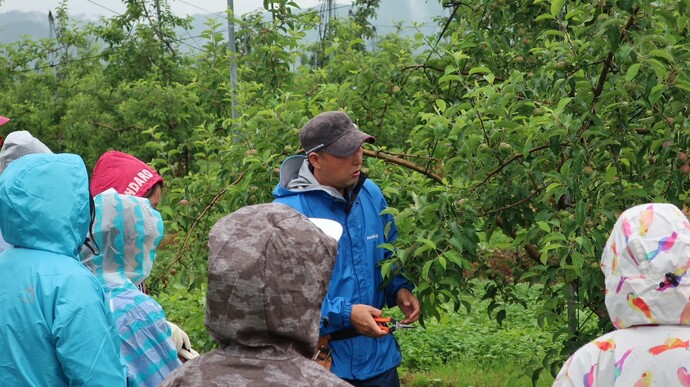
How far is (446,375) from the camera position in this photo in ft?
20.5

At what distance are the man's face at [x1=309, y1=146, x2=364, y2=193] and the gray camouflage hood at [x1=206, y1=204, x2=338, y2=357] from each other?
157 cm

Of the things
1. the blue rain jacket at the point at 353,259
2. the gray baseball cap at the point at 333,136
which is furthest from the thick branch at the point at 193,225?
the gray baseball cap at the point at 333,136

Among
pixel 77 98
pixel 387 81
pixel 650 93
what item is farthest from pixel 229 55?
pixel 77 98

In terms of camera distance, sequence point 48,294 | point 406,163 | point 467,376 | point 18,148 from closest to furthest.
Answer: point 48,294 → point 18,148 → point 406,163 → point 467,376

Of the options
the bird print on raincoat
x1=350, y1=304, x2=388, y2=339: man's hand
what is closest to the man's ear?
x1=350, y1=304, x2=388, y2=339: man's hand

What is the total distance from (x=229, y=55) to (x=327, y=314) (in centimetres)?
358

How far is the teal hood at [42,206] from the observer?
250 cm

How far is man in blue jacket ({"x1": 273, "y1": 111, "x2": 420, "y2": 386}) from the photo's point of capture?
3.34 meters

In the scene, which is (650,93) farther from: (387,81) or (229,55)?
(229,55)

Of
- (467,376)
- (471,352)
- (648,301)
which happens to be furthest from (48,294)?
(471,352)

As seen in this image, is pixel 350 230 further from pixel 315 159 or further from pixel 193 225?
pixel 193 225

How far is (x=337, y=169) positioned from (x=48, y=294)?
1.30m

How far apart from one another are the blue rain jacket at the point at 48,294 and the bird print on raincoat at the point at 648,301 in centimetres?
126

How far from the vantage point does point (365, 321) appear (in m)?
3.18
